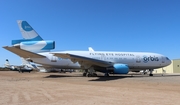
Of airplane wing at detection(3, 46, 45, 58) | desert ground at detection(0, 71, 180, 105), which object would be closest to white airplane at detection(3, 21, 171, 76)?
airplane wing at detection(3, 46, 45, 58)

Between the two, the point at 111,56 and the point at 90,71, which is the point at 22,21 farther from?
the point at 111,56

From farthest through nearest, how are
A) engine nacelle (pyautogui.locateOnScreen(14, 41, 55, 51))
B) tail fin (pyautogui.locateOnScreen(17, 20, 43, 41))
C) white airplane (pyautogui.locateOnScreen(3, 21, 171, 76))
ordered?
tail fin (pyautogui.locateOnScreen(17, 20, 43, 41)), engine nacelle (pyautogui.locateOnScreen(14, 41, 55, 51)), white airplane (pyautogui.locateOnScreen(3, 21, 171, 76))

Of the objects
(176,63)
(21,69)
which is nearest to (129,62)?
(176,63)

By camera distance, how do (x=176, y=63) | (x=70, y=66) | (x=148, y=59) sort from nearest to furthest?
(x=70, y=66) < (x=148, y=59) < (x=176, y=63)

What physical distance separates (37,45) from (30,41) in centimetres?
110

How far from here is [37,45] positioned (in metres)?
26.1

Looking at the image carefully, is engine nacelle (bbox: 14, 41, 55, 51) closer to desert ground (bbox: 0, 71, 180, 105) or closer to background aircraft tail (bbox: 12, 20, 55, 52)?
background aircraft tail (bbox: 12, 20, 55, 52)

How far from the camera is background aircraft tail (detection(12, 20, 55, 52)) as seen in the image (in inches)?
1013

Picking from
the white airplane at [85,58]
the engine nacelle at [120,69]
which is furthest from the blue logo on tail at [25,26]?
the engine nacelle at [120,69]

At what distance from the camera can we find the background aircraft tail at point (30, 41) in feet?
84.4

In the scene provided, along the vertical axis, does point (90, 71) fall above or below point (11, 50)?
below

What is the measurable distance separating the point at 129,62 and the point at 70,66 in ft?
29.5

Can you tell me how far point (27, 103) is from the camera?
23.8 feet

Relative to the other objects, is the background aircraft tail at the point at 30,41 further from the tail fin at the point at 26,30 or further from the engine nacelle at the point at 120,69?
the engine nacelle at the point at 120,69
